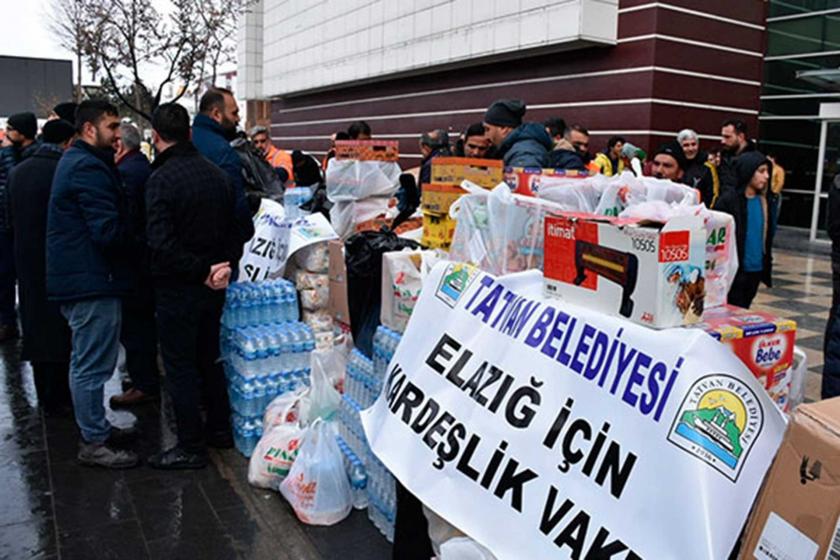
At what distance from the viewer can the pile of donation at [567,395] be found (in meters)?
1.89

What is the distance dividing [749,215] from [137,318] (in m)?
4.53

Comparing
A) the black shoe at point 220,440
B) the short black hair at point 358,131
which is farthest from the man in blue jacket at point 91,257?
the short black hair at point 358,131

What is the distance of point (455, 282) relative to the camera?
9.65ft

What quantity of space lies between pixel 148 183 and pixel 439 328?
6.63 ft

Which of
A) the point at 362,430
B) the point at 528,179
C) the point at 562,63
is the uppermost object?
the point at 562,63

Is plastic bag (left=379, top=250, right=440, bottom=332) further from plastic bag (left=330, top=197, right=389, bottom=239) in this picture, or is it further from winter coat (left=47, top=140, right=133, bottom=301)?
plastic bag (left=330, top=197, right=389, bottom=239)

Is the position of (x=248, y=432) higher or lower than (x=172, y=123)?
lower

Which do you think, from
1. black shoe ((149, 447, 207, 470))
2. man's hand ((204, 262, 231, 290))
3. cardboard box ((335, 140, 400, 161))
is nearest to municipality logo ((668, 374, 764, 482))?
man's hand ((204, 262, 231, 290))

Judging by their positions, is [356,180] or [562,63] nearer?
[356,180]

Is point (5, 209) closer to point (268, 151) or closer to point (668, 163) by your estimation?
point (268, 151)

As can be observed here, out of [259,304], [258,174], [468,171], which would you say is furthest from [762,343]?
[258,174]

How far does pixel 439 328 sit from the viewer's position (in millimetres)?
2889

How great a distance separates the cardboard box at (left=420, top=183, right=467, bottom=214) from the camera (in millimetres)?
3564

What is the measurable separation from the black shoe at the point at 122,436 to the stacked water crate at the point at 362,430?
1565 mm
